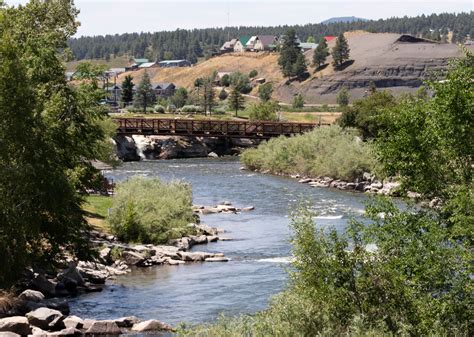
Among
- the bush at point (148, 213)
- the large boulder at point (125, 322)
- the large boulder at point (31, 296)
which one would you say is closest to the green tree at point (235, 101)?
the bush at point (148, 213)

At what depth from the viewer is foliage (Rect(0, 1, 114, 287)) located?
3522 cm

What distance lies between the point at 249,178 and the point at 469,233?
219 ft

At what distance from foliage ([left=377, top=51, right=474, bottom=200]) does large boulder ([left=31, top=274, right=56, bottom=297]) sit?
1623 centimetres

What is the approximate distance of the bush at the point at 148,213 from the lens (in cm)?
5225

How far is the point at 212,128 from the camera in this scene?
408 feet

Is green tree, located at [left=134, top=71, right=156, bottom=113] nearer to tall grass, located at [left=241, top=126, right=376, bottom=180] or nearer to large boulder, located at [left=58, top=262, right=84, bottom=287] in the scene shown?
tall grass, located at [left=241, top=126, right=376, bottom=180]

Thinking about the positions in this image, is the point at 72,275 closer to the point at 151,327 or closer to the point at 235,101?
the point at 151,327

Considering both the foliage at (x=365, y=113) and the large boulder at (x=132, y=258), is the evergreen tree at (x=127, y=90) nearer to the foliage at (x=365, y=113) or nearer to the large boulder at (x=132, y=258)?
the foliage at (x=365, y=113)

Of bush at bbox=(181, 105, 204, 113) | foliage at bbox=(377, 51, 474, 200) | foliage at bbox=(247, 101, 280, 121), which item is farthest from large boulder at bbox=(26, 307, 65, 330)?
bush at bbox=(181, 105, 204, 113)

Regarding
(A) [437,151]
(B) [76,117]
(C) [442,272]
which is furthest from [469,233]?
(B) [76,117]

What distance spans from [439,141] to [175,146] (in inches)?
3939

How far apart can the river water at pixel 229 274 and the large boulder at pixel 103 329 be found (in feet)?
7.84

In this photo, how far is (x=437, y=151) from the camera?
28016 millimetres

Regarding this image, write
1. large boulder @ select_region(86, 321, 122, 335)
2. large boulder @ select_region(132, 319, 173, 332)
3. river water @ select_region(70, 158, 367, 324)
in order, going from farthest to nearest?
river water @ select_region(70, 158, 367, 324) → large boulder @ select_region(132, 319, 173, 332) → large boulder @ select_region(86, 321, 122, 335)
